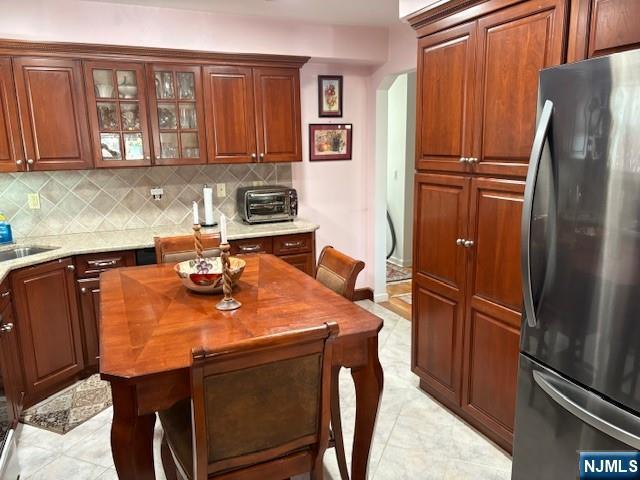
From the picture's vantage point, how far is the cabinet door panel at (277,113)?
360cm

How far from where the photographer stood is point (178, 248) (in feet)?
8.82

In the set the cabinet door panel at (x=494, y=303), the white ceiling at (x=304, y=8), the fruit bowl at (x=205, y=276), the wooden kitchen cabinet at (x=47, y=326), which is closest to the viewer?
the fruit bowl at (x=205, y=276)

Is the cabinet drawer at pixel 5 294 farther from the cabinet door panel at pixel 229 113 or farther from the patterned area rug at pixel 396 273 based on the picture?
the patterned area rug at pixel 396 273

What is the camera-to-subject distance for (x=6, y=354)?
8.06 ft

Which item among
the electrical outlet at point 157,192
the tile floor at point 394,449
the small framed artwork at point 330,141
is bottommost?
the tile floor at point 394,449

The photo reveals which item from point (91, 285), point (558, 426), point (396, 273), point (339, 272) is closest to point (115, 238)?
point (91, 285)

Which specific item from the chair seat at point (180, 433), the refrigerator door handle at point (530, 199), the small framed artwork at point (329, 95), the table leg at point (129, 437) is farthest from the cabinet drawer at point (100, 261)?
the refrigerator door handle at point (530, 199)

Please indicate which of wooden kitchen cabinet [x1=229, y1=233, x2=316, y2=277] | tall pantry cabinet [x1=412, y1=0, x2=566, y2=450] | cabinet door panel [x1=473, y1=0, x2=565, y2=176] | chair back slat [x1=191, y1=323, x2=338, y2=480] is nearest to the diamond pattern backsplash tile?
wooden kitchen cabinet [x1=229, y1=233, x2=316, y2=277]

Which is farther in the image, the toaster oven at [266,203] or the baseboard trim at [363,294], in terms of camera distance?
the baseboard trim at [363,294]

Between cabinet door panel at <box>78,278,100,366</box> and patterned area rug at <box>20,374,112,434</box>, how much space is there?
20 centimetres

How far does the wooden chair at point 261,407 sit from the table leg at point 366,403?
338mm

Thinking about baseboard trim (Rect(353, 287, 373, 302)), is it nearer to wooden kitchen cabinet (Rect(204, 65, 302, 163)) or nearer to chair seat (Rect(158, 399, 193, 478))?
wooden kitchen cabinet (Rect(204, 65, 302, 163))

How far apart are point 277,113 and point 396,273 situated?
8.83ft

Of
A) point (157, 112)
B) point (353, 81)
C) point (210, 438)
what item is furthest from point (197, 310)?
point (353, 81)
